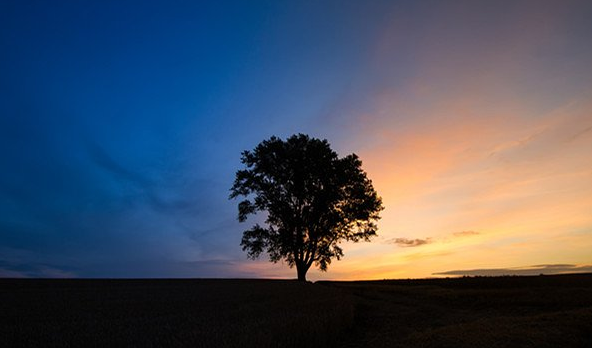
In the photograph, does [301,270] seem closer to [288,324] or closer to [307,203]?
[307,203]

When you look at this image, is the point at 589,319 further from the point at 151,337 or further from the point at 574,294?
the point at 151,337

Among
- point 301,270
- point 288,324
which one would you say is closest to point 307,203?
point 301,270

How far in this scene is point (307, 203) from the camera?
40344 millimetres

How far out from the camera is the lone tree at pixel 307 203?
39625 millimetres

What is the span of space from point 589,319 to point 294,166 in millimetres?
29927

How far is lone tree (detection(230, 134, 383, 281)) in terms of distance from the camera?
39.6 m

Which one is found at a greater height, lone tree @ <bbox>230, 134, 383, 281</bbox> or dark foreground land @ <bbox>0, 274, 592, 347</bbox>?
lone tree @ <bbox>230, 134, 383, 281</bbox>

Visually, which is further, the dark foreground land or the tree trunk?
the tree trunk

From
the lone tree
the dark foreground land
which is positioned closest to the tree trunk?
the lone tree

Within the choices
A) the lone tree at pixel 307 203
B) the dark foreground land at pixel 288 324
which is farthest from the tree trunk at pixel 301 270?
the dark foreground land at pixel 288 324

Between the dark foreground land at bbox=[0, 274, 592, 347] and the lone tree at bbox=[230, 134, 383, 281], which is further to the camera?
the lone tree at bbox=[230, 134, 383, 281]

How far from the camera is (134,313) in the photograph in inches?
558

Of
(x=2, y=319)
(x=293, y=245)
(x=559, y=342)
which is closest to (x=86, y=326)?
(x=2, y=319)

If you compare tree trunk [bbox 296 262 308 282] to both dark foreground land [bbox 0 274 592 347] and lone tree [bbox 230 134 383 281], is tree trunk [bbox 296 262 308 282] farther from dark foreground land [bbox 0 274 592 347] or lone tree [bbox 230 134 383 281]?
dark foreground land [bbox 0 274 592 347]
